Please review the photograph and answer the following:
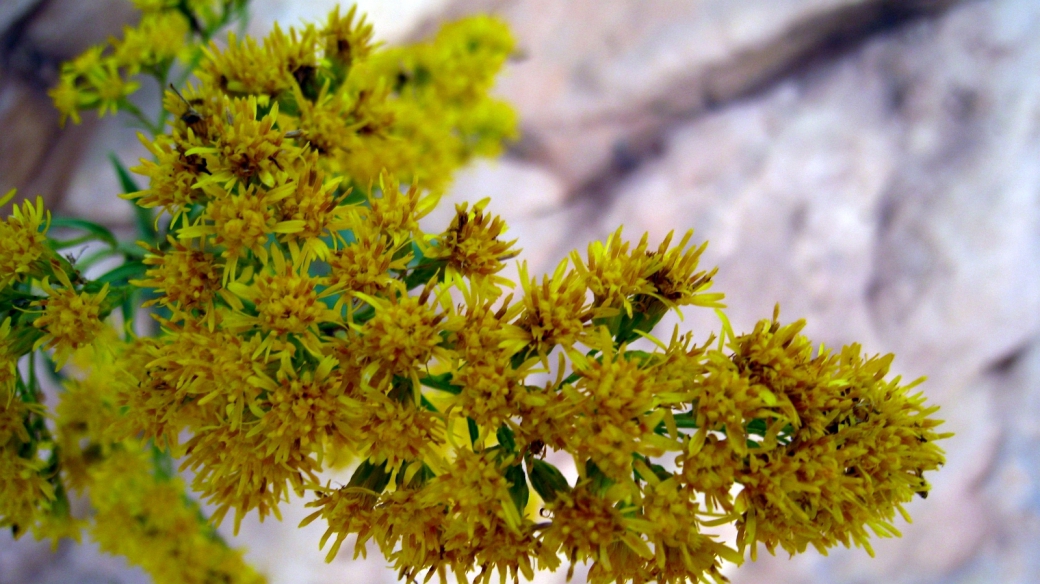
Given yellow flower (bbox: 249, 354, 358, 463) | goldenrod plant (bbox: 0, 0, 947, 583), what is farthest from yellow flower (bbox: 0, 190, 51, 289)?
yellow flower (bbox: 249, 354, 358, 463)

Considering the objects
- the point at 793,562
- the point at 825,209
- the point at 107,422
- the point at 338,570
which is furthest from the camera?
the point at 825,209

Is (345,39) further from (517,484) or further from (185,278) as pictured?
A: (517,484)

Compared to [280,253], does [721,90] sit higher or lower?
higher

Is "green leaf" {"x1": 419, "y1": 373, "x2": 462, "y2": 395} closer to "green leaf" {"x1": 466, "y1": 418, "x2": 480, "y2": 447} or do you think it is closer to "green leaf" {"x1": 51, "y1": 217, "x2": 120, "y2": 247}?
"green leaf" {"x1": 466, "y1": 418, "x2": 480, "y2": 447}

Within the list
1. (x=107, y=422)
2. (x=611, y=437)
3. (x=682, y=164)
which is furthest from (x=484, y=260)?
(x=682, y=164)

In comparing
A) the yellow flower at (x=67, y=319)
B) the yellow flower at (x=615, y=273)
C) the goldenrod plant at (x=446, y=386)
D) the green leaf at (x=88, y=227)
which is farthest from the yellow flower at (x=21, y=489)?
the yellow flower at (x=615, y=273)

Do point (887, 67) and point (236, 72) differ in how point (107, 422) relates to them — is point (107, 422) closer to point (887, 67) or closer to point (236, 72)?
point (236, 72)
